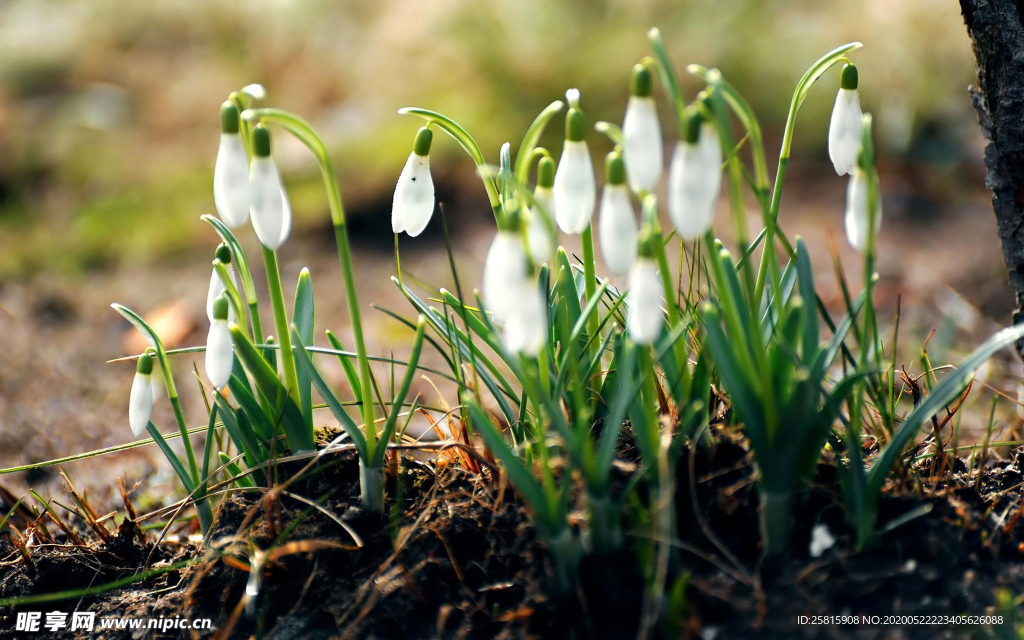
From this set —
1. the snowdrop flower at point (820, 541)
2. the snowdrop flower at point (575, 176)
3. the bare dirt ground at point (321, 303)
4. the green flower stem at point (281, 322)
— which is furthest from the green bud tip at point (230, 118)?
the bare dirt ground at point (321, 303)

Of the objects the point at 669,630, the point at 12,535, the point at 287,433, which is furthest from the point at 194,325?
the point at 669,630

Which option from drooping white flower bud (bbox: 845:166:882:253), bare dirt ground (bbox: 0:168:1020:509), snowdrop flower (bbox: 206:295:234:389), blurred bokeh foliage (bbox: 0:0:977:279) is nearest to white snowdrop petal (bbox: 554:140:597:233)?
drooping white flower bud (bbox: 845:166:882:253)

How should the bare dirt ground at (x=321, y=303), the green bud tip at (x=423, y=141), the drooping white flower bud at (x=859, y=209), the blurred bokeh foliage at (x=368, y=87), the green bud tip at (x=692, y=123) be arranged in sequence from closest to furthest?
1. the green bud tip at (x=692, y=123)
2. the drooping white flower bud at (x=859, y=209)
3. the green bud tip at (x=423, y=141)
4. the bare dirt ground at (x=321, y=303)
5. the blurred bokeh foliage at (x=368, y=87)

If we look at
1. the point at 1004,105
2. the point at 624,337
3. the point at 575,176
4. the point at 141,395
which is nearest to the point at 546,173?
the point at 575,176

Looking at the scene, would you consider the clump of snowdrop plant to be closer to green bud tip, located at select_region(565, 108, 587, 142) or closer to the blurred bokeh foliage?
green bud tip, located at select_region(565, 108, 587, 142)

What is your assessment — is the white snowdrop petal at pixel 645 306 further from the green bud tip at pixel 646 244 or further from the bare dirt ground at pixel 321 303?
the bare dirt ground at pixel 321 303
